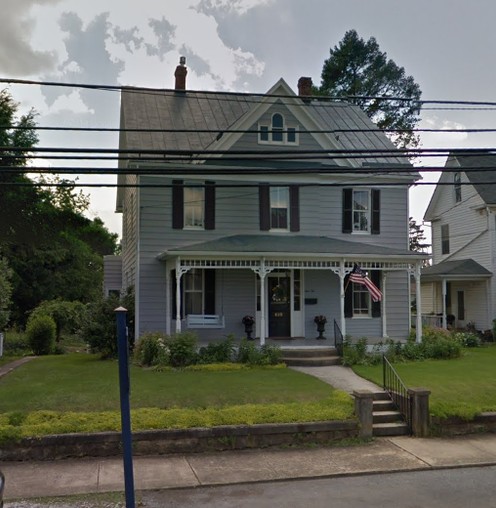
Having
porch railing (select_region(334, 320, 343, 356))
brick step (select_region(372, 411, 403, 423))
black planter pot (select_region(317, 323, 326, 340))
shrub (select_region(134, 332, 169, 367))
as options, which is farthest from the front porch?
brick step (select_region(372, 411, 403, 423))

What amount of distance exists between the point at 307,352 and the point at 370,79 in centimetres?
2702

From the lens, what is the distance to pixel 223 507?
7031 millimetres

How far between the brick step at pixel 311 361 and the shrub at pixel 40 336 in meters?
11.9

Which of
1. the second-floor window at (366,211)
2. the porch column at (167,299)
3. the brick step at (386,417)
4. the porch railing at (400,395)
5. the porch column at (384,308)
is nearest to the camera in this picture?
the porch railing at (400,395)

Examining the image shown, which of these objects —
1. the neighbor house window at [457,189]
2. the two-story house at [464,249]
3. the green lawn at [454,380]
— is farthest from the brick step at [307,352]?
the neighbor house window at [457,189]

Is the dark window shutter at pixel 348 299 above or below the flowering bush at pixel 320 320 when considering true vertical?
above

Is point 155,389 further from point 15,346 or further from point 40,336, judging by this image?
point 15,346

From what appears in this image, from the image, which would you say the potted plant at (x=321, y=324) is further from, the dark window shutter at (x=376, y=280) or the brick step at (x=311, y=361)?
the brick step at (x=311, y=361)

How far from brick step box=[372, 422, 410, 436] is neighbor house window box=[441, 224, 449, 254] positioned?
22226 mm

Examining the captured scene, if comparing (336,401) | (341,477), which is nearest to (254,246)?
(336,401)

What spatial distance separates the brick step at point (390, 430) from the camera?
1038 centimetres

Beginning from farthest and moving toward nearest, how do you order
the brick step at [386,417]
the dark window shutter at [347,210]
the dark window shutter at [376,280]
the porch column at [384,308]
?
the dark window shutter at [347,210], the dark window shutter at [376,280], the porch column at [384,308], the brick step at [386,417]

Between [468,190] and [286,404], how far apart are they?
71.1 ft

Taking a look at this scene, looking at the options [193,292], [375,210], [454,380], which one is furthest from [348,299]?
[454,380]
